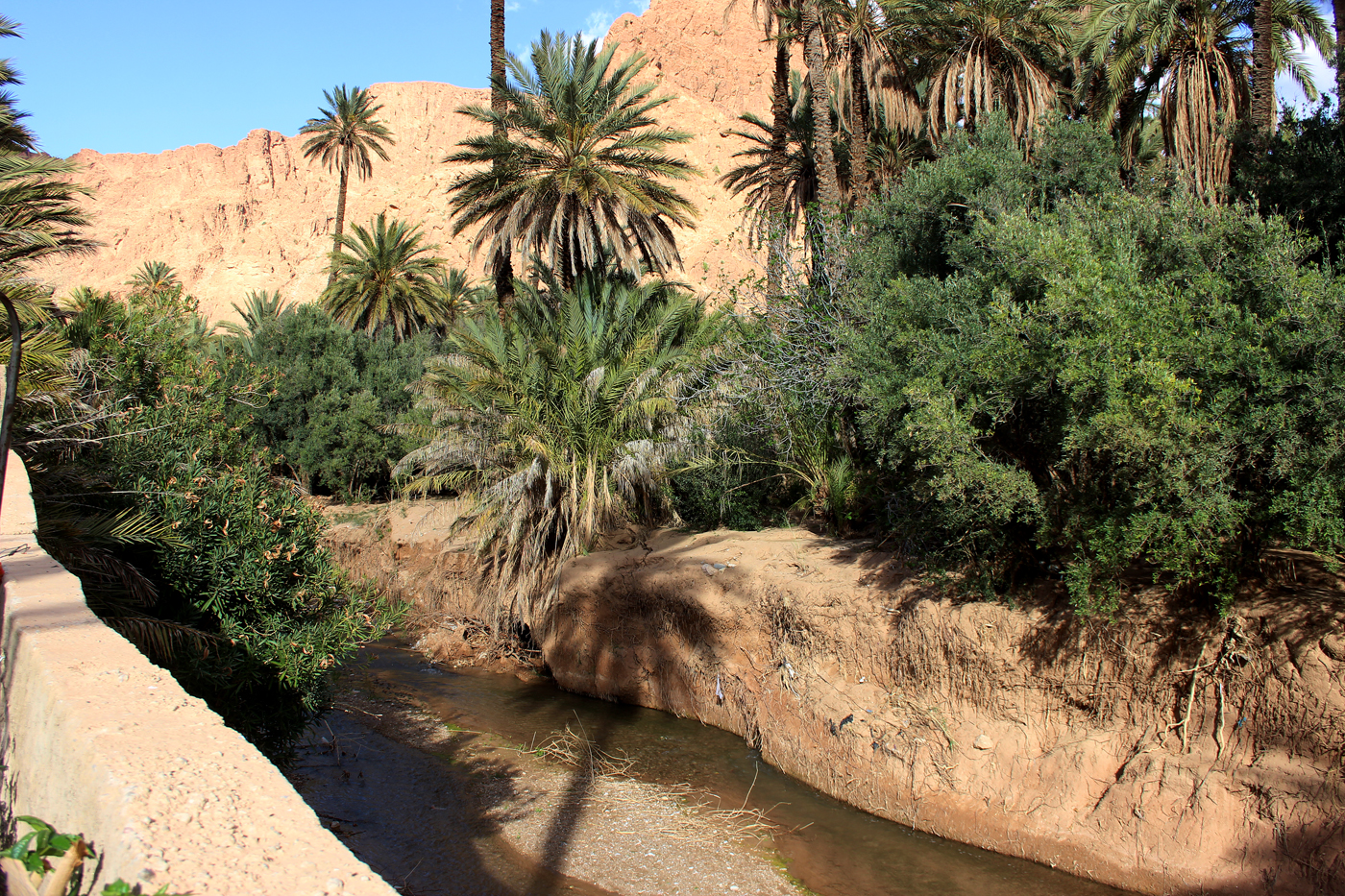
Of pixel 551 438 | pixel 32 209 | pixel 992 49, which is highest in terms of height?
pixel 992 49

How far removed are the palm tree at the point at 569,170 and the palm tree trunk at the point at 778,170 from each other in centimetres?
301

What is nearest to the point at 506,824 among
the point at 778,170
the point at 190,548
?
the point at 190,548

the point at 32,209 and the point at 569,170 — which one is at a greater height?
the point at 569,170

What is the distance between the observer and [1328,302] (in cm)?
682

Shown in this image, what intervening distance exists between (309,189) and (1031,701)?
3798 inches

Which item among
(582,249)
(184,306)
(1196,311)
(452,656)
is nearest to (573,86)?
(582,249)

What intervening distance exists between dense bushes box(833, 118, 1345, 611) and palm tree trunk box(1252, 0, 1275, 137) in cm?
397

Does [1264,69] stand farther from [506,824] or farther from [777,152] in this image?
[506,824]

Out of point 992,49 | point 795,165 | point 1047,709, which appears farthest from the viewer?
point 795,165

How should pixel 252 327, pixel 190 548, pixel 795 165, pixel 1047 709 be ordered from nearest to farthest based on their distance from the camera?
pixel 190 548
pixel 1047 709
pixel 795 165
pixel 252 327

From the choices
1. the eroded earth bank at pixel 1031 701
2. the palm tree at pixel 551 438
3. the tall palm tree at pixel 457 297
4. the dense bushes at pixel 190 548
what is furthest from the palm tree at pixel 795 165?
the dense bushes at pixel 190 548

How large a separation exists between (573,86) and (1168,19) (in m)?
11.1

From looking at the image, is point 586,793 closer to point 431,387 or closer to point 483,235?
point 431,387

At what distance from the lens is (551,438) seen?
46.9ft
